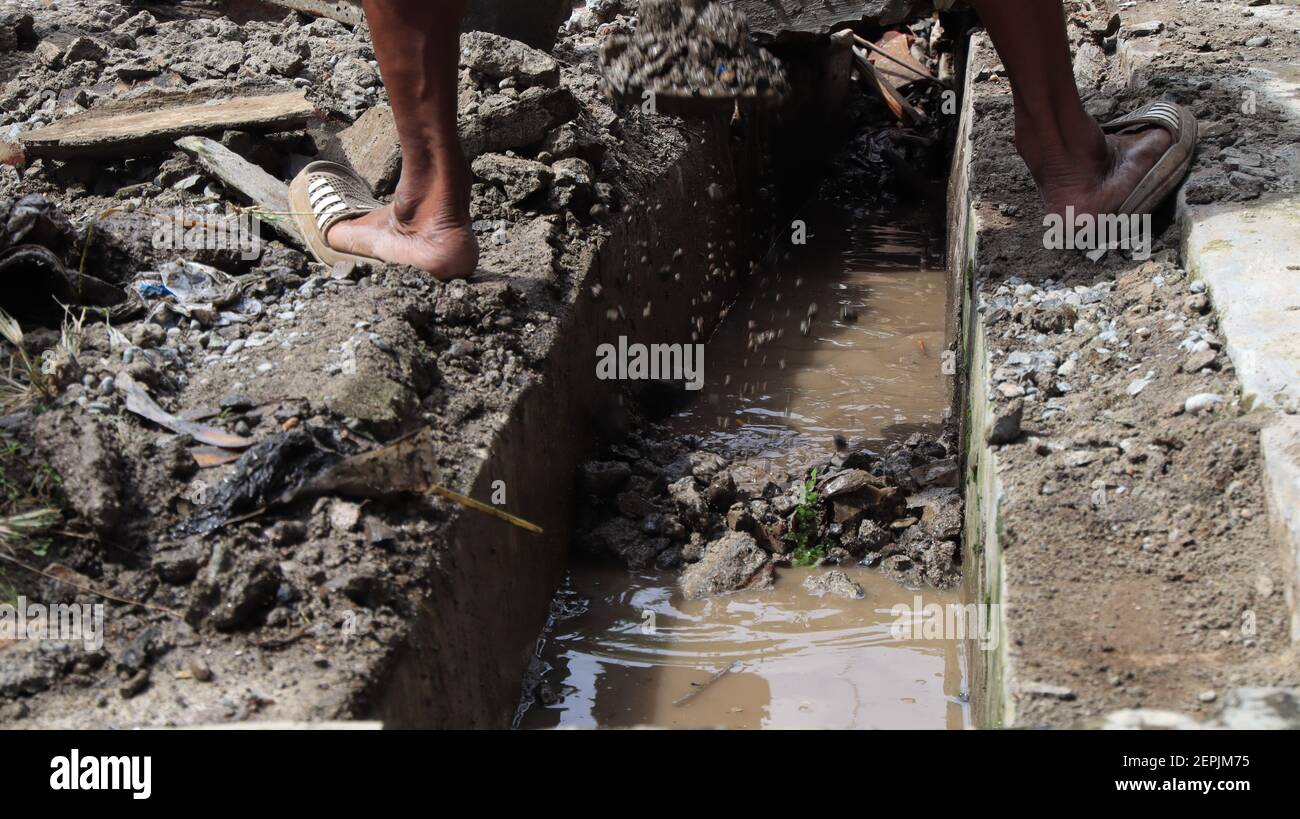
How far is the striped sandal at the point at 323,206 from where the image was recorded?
3633 millimetres

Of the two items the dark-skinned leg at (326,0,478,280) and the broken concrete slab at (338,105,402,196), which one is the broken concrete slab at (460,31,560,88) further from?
the dark-skinned leg at (326,0,478,280)

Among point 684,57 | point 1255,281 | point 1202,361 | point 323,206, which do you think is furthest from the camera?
point 323,206

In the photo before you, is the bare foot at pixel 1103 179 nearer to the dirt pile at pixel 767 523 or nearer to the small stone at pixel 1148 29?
the dirt pile at pixel 767 523

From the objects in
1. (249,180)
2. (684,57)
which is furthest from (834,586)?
(249,180)

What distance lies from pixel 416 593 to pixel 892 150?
5726mm

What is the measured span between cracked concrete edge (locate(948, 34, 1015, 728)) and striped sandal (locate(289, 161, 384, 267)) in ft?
5.98

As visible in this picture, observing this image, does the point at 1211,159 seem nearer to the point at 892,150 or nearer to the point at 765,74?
the point at 765,74

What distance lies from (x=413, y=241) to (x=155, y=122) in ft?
4.77

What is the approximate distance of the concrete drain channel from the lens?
9.95 feet

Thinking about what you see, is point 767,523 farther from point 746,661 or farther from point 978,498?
point 978,498

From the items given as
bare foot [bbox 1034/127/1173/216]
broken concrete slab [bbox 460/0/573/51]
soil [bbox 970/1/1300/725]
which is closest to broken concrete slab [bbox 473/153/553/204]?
broken concrete slab [bbox 460/0/573/51]

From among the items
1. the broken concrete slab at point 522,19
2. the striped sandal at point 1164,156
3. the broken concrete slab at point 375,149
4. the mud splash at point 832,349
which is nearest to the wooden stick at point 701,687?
the mud splash at point 832,349

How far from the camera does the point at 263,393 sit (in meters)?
2.92

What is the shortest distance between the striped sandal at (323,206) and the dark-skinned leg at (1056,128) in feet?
6.32
